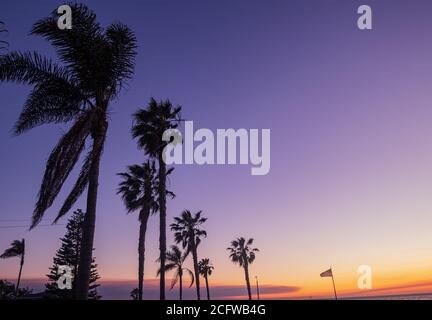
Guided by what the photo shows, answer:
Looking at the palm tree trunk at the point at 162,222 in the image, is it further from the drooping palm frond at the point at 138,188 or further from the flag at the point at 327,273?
the flag at the point at 327,273

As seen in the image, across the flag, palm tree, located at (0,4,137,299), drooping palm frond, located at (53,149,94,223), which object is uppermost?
palm tree, located at (0,4,137,299)

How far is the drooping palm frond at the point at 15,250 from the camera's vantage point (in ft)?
206

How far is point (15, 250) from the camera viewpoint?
208 feet

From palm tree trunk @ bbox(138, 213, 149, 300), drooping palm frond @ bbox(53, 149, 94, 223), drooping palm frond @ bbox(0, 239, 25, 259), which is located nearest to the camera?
drooping palm frond @ bbox(53, 149, 94, 223)

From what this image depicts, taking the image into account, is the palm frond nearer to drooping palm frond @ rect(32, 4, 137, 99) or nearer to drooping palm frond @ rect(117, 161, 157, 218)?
drooping palm frond @ rect(32, 4, 137, 99)

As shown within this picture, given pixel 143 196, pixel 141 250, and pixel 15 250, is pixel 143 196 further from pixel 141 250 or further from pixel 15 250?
pixel 15 250

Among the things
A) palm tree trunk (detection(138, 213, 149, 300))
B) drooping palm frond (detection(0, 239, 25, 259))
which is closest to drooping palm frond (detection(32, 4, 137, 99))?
palm tree trunk (detection(138, 213, 149, 300))

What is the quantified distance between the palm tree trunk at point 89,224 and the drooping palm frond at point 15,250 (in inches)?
2446

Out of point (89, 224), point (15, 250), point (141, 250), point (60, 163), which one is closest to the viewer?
point (60, 163)

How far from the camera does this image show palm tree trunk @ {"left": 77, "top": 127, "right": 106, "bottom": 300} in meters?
10.1

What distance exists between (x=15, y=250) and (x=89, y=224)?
62.5 metres

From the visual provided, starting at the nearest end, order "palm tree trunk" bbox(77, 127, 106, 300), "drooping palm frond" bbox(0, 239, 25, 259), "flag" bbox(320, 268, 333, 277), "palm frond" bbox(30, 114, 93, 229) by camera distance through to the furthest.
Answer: "palm frond" bbox(30, 114, 93, 229), "palm tree trunk" bbox(77, 127, 106, 300), "flag" bbox(320, 268, 333, 277), "drooping palm frond" bbox(0, 239, 25, 259)

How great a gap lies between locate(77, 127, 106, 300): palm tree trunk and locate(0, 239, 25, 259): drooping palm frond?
62.1 metres

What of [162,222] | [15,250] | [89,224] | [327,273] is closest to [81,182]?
[89,224]
